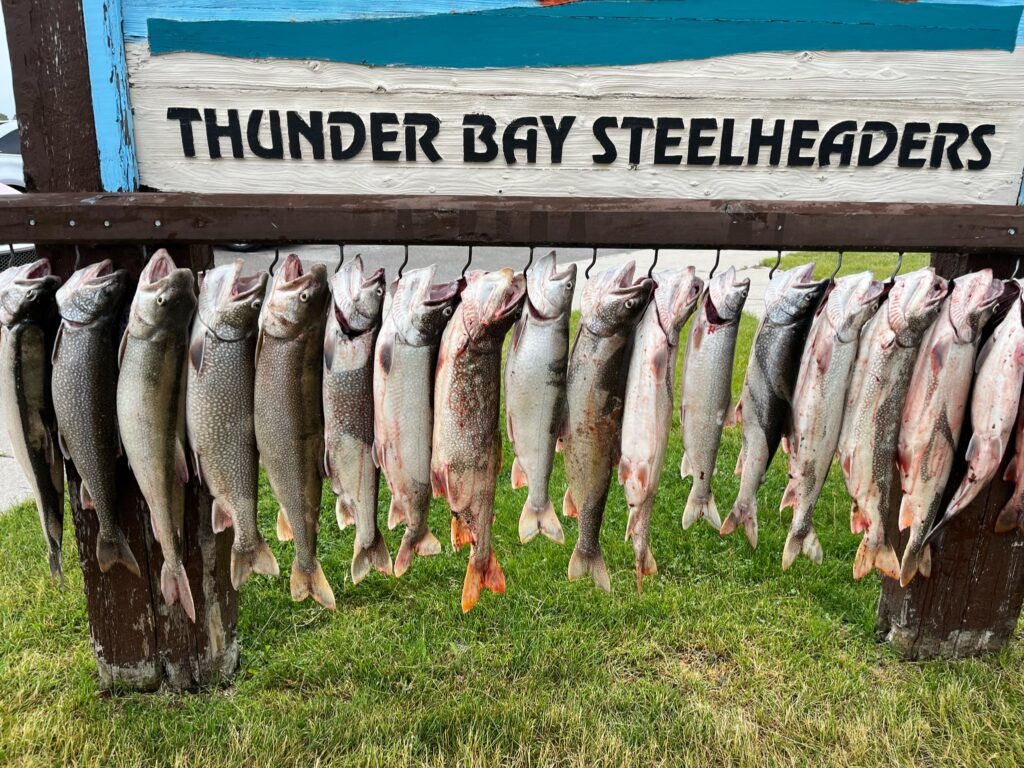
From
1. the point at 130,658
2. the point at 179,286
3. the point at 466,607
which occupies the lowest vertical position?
the point at 130,658

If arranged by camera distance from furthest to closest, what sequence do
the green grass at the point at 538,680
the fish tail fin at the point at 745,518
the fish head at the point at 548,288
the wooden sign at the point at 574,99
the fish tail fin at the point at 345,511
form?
the green grass at the point at 538,680
the fish tail fin at the point at 745,518
the fish tail fin at the point at 345,511
the wooden sign at the point at 574,99
the fish head at the point at 548,288

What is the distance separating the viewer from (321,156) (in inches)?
90.1

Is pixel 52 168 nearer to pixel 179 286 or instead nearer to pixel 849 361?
pixel 179 286

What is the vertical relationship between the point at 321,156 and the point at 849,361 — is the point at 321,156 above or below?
above

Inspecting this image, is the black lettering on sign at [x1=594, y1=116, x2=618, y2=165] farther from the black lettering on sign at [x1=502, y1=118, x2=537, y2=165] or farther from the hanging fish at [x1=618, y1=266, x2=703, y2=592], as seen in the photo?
the hanging fish at [x1=618, y1=266, x2=703, y2=592]

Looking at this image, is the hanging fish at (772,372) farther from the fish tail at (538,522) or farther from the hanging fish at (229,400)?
the hanging fish at (229,400)

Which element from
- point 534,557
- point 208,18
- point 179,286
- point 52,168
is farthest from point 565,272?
point 534,557

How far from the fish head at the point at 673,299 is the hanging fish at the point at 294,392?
88 cm

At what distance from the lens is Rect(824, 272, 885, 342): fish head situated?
2.16m

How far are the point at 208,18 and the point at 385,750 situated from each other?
2282 mm

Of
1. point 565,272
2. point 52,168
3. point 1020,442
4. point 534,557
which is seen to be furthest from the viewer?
point 534,557

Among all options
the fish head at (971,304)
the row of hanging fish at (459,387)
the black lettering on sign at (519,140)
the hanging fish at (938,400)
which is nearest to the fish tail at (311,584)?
the row of hanging fish at (459,387)

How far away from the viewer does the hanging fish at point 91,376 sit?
2.13 metres

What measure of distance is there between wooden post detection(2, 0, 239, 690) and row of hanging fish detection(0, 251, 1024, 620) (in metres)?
0.24
